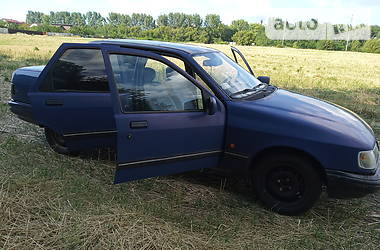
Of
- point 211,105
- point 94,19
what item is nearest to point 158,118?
point 211,105

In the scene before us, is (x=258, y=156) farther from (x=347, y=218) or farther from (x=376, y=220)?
(x=376, y=220)

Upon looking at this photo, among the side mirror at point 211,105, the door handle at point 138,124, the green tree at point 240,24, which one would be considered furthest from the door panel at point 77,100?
the green tree at point 240,24

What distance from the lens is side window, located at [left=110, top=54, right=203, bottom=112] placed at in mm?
3463

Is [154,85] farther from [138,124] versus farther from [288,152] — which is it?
[288,152]

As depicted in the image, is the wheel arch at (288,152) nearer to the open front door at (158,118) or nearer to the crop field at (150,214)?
the open front door at (158,118)

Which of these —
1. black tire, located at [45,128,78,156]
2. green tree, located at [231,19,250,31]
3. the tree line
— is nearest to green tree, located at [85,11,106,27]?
the tree line

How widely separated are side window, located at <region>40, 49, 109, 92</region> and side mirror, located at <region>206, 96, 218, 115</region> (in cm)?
146

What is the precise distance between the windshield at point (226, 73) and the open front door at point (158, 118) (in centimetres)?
40

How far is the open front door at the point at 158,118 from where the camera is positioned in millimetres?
3291

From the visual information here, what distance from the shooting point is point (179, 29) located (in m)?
103

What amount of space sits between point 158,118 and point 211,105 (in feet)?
1.74

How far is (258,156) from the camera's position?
361 cm

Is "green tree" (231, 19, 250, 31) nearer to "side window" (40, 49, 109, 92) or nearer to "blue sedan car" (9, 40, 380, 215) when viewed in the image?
"side window" (40, 49, 109, 92)

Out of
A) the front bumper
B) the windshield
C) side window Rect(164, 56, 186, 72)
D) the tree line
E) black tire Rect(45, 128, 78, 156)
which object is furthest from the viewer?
the tree line
